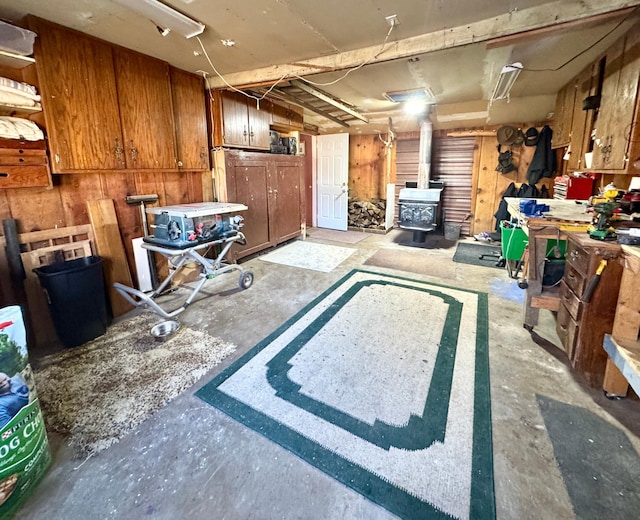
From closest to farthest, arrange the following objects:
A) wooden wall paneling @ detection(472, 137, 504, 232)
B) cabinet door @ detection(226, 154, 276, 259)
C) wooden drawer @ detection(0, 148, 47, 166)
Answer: wooden drawer @ detection(0, 148, 47, 166) → cabinet door @ detection(226, 154, 276, 259) → wooden wall paneling @ detection(472, 137, 504, 232)

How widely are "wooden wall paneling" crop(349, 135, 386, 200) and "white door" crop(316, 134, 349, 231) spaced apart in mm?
806

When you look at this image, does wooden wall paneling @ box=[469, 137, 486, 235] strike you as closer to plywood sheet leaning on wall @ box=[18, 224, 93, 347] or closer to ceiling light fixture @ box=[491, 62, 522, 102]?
ceiling light fixture @ box=[491, 62, 522, 102]

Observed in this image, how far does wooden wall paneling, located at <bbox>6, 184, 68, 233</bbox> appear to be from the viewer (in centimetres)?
231

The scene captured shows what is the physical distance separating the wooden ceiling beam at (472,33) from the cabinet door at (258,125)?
1.17 meters

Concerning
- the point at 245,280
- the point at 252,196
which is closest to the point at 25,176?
the point at 245,280

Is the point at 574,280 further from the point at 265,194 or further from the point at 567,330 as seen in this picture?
the point at 265,194

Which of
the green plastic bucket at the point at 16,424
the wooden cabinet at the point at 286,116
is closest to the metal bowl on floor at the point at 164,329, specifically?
the green plastic bucket at the point at 16,424

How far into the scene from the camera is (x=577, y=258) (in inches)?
78.0

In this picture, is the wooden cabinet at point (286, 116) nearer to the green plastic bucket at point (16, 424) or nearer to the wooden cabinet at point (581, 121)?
the wooden cabinet at point (581, 121)

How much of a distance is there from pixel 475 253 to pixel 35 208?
5.31 metres

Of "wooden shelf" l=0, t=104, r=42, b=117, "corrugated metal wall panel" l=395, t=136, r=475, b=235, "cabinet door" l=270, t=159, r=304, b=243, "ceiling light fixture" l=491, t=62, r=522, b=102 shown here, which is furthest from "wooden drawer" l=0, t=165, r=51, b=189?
"corrugated metal wall panel" l=395, t=136, r=475, b=235

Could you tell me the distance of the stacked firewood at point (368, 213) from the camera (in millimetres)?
6730

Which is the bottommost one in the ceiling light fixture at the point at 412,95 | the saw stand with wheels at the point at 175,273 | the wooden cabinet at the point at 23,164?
the saw stand with wheels at the point at 175,273

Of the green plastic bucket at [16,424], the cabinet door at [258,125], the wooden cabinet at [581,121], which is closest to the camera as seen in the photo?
the green plastic bucket at [16,424]
